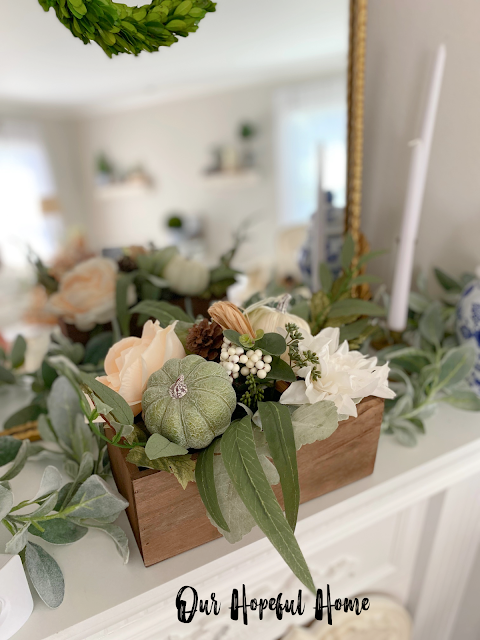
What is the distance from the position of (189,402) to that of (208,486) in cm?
6

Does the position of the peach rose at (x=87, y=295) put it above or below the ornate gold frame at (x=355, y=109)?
below

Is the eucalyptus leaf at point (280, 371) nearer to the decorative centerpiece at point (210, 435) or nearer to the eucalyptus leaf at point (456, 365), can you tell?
the decorative centerpiece at point (210, 435)

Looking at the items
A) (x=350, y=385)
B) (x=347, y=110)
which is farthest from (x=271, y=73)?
(x=350, y=385)

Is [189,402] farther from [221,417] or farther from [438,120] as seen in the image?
[438,120]

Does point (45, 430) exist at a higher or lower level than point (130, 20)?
lower

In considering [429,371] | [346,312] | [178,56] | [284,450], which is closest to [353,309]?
[346,312]

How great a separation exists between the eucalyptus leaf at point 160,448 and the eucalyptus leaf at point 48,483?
0.10 m

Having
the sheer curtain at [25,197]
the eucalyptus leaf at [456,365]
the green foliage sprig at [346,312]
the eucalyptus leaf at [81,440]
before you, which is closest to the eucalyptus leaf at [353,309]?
the green foliage sprig at [346,312]

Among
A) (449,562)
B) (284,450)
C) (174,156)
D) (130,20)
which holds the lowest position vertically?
(449,562)

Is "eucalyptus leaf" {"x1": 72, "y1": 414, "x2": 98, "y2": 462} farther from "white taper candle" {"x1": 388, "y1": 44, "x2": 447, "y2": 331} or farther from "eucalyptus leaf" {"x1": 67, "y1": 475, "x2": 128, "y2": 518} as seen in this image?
"white taper candle" {"x1": 388, "y1": 44, "x2": 447, "y2": 331}

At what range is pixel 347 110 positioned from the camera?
0.64 m

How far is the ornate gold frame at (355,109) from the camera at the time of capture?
1.93 feet

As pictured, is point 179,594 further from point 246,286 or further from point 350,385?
point 246,286

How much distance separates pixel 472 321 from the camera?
0.54 m
